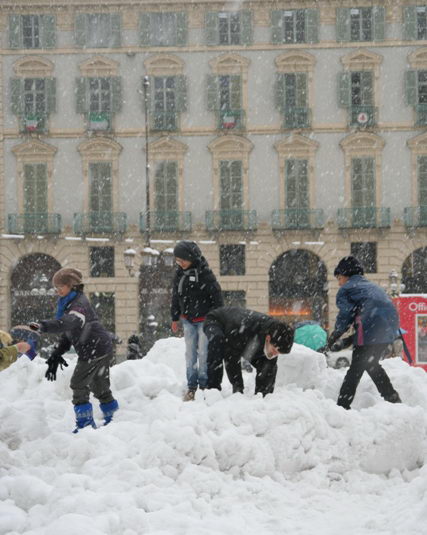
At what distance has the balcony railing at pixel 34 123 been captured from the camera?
29734 mm

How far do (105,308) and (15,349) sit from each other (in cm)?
2403

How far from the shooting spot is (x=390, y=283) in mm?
28219

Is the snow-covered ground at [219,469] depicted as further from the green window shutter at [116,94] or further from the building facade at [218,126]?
the green window shutter at [116,94]

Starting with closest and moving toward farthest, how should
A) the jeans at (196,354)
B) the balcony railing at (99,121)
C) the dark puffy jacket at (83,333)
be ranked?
1. the dark puffy jacket at (83,333)
2. the jeans at (196,354)
3. the balcony railing at (99,121)

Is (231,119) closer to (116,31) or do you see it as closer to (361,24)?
(116,31)

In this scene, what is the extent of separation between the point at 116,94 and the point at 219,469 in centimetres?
2601

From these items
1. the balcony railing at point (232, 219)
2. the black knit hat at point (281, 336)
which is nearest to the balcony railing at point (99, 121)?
the balcony railing at point (232, 219)

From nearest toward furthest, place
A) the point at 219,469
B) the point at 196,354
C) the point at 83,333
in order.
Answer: the point at 219,469
the point at 83,333
the point at 196,354

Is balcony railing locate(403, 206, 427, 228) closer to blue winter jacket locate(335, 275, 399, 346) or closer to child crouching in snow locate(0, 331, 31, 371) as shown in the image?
blue winter jacket locate(335, 275, 399, 346)

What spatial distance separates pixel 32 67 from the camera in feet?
98.3

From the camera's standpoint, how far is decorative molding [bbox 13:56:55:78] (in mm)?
29922

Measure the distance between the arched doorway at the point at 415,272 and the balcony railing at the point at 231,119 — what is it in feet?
26.8

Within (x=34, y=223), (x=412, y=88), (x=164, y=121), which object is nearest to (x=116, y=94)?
(x=164, y=121)

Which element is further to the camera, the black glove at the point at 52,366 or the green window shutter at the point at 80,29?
the green window shutter at the point at 80,29
